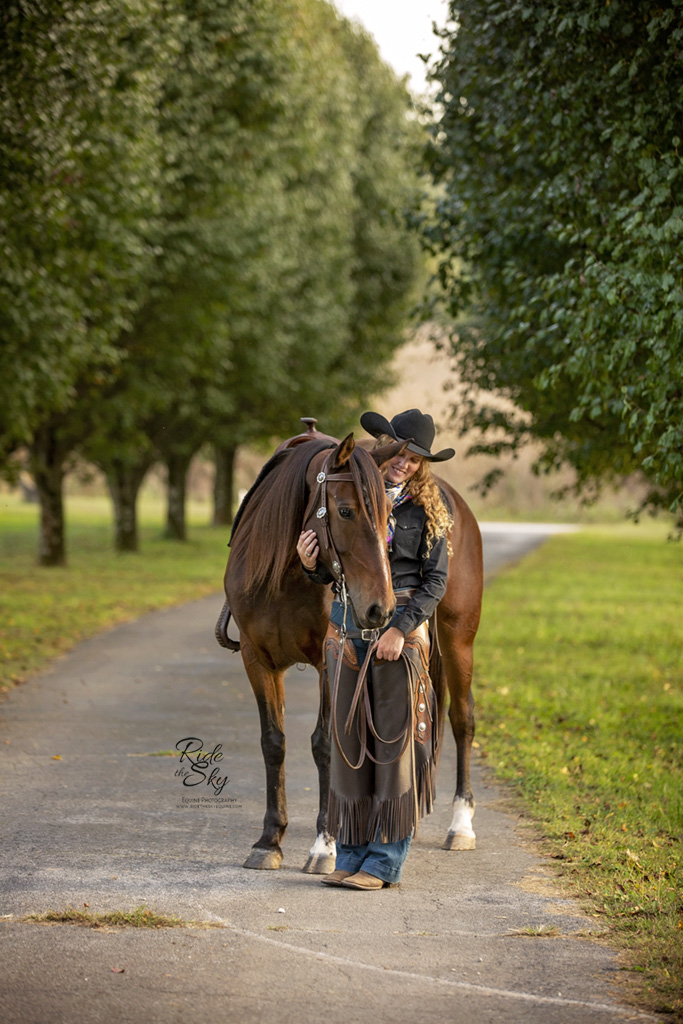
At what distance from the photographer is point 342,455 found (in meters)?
4.86

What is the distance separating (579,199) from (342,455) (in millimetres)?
4929

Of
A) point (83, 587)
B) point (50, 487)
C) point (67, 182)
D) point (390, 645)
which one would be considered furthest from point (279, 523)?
point (50, 487)

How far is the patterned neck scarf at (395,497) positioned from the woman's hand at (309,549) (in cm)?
48

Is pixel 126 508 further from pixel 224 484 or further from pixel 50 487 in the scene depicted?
pixel 224 484

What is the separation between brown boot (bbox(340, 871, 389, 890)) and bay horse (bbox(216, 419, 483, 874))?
0.84ft

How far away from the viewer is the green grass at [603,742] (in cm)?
491

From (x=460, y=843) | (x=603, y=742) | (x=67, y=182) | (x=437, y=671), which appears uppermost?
(x=67, y=182)

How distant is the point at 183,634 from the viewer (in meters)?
14.4

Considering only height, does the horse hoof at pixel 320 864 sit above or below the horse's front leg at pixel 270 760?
below

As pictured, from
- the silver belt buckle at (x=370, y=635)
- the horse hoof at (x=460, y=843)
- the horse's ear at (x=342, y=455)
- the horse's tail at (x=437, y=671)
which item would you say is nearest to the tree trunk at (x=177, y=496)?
the horse's tail at (x=437, y=671)

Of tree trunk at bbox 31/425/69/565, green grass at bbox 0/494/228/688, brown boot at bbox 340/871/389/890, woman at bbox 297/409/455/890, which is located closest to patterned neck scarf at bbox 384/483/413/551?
woman at bbox 297/409/455/890

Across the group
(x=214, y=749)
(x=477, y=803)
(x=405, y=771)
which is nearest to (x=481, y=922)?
(x=405, y=771)

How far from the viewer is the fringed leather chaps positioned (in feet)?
16.9

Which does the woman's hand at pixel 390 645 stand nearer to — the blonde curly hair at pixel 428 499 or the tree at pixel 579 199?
the blonde curly hair at pixel 428 499
